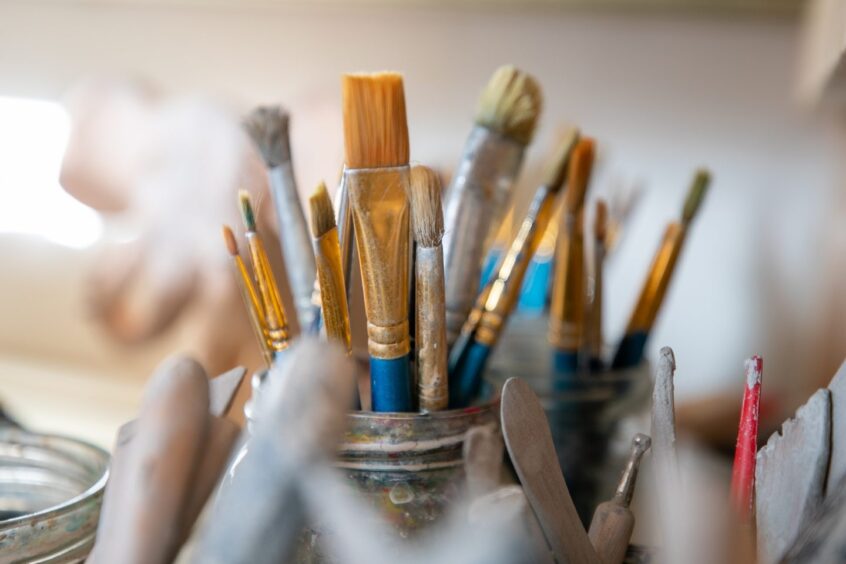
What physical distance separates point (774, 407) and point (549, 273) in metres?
0.18

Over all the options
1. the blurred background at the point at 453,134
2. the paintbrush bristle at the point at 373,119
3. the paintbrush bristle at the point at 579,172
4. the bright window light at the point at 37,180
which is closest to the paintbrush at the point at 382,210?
the paintbrush bristle at the point at 373,119

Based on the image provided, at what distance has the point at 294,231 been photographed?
0.95 feet

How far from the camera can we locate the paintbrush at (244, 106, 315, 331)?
0.93ft

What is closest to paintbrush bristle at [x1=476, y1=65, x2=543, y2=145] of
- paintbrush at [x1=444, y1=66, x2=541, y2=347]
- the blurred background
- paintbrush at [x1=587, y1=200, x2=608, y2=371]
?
paintbrush at [x1=444, y1=66, x2=541, y2=347]

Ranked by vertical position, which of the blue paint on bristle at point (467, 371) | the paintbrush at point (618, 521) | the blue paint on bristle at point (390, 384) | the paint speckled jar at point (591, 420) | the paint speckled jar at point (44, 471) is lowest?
the paint speckled jar at point (591, 420)

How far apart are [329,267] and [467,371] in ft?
0.24

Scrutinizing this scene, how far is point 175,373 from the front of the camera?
0.22 meters

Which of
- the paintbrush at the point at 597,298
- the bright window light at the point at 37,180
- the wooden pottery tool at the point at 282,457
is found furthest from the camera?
the bright window light at the point at 37,180

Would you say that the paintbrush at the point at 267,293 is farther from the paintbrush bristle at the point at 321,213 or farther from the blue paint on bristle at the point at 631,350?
the blue paint on bristle at the point at 631,350

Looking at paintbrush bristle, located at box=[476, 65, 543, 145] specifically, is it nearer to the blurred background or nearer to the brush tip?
the brush tip

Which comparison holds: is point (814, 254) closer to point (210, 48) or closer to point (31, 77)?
point (210, 48)

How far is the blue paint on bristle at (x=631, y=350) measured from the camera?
39cm

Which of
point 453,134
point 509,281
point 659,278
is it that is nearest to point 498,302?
point 509,281

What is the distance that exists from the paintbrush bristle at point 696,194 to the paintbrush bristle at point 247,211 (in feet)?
0.68
